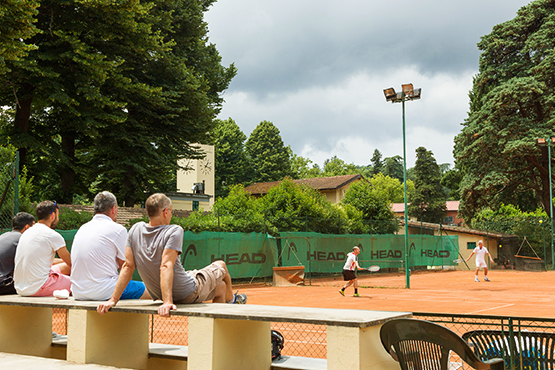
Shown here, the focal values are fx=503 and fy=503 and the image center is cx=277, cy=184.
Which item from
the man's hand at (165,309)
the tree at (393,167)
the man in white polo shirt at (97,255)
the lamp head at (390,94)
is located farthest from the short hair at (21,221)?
the tree at (393,167)

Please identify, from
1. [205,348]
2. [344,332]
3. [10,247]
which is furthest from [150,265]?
[10,247]

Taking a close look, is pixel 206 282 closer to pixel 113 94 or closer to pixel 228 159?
pixel 113 94

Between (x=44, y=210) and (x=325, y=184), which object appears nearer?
(x=44, y=210)

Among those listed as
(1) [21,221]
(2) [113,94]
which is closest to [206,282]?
(1) [21,221]

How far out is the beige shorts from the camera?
461 cm

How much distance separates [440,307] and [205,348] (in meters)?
10.7

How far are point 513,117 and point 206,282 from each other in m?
42.4

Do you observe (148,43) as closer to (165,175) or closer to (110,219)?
(165,175)

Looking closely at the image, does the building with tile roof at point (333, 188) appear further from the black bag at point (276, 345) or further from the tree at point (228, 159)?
the black bag at point (276, 345)

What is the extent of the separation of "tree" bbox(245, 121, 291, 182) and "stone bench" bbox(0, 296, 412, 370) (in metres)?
63.5

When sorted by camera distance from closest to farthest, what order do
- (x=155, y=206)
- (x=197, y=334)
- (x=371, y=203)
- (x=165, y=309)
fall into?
1. (x=165, y=309)
2. (x=197, y=334)
3. (x=155, y=206)
4. (x=371, y=203)

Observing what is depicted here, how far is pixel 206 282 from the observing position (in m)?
4.73

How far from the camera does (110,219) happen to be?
203 inches

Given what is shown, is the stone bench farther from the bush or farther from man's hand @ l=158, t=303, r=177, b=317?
the bush
